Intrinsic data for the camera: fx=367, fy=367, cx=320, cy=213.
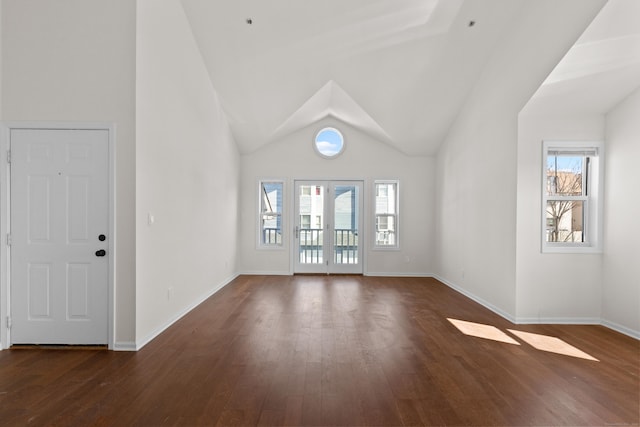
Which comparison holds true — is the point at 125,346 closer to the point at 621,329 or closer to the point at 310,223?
the point at 310,223

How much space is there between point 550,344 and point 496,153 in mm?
2394

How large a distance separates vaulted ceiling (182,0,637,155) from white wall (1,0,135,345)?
128 cm

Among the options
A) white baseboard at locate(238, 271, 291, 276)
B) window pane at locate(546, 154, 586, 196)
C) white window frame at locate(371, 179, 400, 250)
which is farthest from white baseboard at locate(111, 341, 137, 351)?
white window frame at locate(371, 179, 400, 250)

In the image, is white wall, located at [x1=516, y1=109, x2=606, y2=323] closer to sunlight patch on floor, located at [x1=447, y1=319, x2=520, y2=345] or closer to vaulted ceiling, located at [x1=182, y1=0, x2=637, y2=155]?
sunlight patch on floor, located at [x1=447, y1=319, x2=520, y2=345]

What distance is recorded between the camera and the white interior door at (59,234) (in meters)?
3.44

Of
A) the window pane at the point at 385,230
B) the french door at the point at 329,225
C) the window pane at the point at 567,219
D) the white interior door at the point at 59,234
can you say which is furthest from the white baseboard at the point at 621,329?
the white interior door at the point at 59,234

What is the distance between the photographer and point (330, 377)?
2.82 metres

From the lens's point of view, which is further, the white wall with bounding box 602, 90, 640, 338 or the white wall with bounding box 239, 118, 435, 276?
the white wall with bounding box 239, 118, 435, 276

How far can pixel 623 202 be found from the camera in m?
4.05

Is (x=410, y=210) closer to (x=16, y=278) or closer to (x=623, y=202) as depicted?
(x=623, y=202)

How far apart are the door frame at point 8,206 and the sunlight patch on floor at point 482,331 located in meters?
3.59

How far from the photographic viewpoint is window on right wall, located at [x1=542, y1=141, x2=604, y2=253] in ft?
14.1

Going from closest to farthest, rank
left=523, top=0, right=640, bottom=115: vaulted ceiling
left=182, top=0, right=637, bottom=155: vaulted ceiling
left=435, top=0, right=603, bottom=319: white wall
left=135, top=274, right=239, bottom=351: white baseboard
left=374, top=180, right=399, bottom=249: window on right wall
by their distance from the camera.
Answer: left=523, top=0, right=640, bottom=115: vaulted ceiling
left=135, top=274, right=239, bottom=351: white baseboard
left=435, top=0, right=603, bottom=319: white wall
left=182, top=0, right=637, bottom=155: vaulted ceiling
left=374, top=180, right=399, bottom=249: window on right wall

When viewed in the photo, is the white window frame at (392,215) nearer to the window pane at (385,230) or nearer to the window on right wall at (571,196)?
the window pane at (385,230)
